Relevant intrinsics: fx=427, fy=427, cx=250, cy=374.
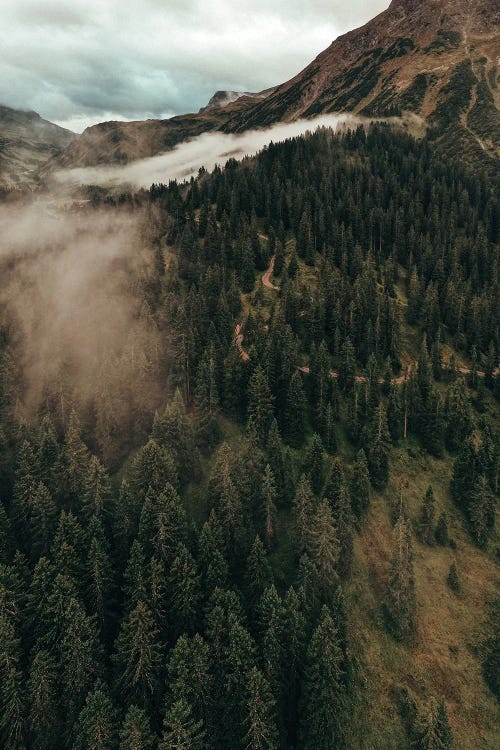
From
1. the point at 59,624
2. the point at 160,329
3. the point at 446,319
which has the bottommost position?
the point at 446,319

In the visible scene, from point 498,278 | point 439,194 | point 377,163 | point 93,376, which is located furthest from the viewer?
point 377,163

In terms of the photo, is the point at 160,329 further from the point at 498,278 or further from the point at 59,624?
the point at 498,278

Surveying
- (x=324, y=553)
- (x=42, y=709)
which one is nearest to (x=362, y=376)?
(x=324, y=553)

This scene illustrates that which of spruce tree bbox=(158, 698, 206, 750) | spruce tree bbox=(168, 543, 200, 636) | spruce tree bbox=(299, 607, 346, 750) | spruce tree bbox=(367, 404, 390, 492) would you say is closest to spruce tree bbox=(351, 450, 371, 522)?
spruce tree bbox=(367, 404, 390, 492)

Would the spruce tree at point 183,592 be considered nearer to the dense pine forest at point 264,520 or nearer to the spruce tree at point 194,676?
the dense pine forest at point 264,520

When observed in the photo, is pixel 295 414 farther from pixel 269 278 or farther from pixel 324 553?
pixel 269 278

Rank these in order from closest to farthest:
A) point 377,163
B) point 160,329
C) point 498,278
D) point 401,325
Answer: point 160,329 < point 401,325 < point 498,278 < point 377,163

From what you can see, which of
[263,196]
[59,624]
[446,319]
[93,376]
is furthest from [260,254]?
[59,624]
